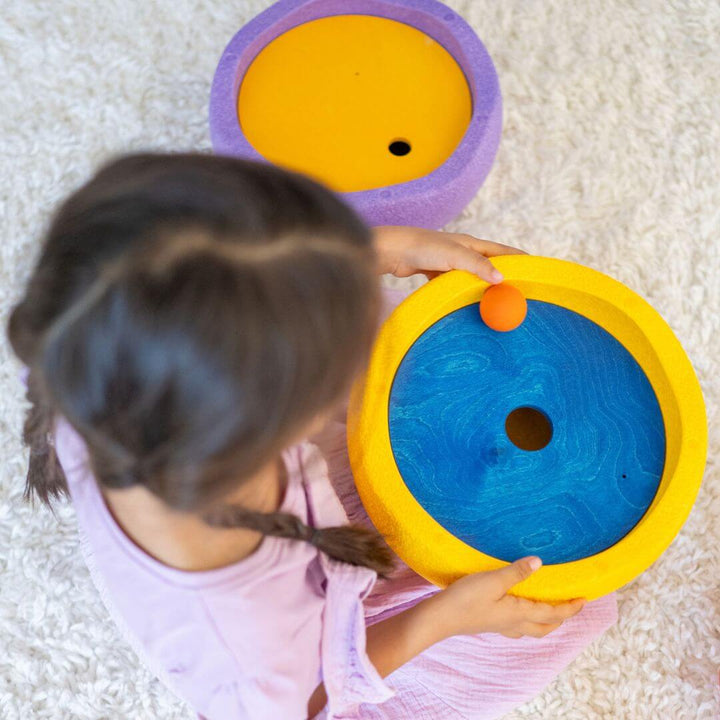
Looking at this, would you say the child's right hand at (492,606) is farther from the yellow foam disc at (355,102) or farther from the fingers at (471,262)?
the yellow foam disc at (355,102)

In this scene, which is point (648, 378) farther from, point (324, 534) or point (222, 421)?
point (222, 421)

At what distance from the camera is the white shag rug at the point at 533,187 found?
0.91 metres

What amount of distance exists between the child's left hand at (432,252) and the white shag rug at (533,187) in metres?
0.26

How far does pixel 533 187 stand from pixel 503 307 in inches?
16.4

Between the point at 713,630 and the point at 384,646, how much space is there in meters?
0.45

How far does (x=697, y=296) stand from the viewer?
1044 mm

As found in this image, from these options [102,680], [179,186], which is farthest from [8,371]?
[179,186]

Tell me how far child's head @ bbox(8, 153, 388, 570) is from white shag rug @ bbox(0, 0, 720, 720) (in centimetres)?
55

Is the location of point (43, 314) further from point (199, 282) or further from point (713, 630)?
point (713, 630)

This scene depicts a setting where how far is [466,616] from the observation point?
66cm

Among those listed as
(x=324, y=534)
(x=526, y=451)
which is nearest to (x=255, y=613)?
(x=324, y=534)

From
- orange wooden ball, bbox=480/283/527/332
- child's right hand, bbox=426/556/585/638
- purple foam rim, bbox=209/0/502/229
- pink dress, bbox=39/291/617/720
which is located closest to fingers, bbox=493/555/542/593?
child's right hand, bbox=426/556/585/638

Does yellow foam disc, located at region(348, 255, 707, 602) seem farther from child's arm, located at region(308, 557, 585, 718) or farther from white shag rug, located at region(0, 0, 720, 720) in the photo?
white shag rug, located at region(0, 0, 720, 720)

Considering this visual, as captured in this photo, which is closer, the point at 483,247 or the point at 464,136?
the point at 483,247
